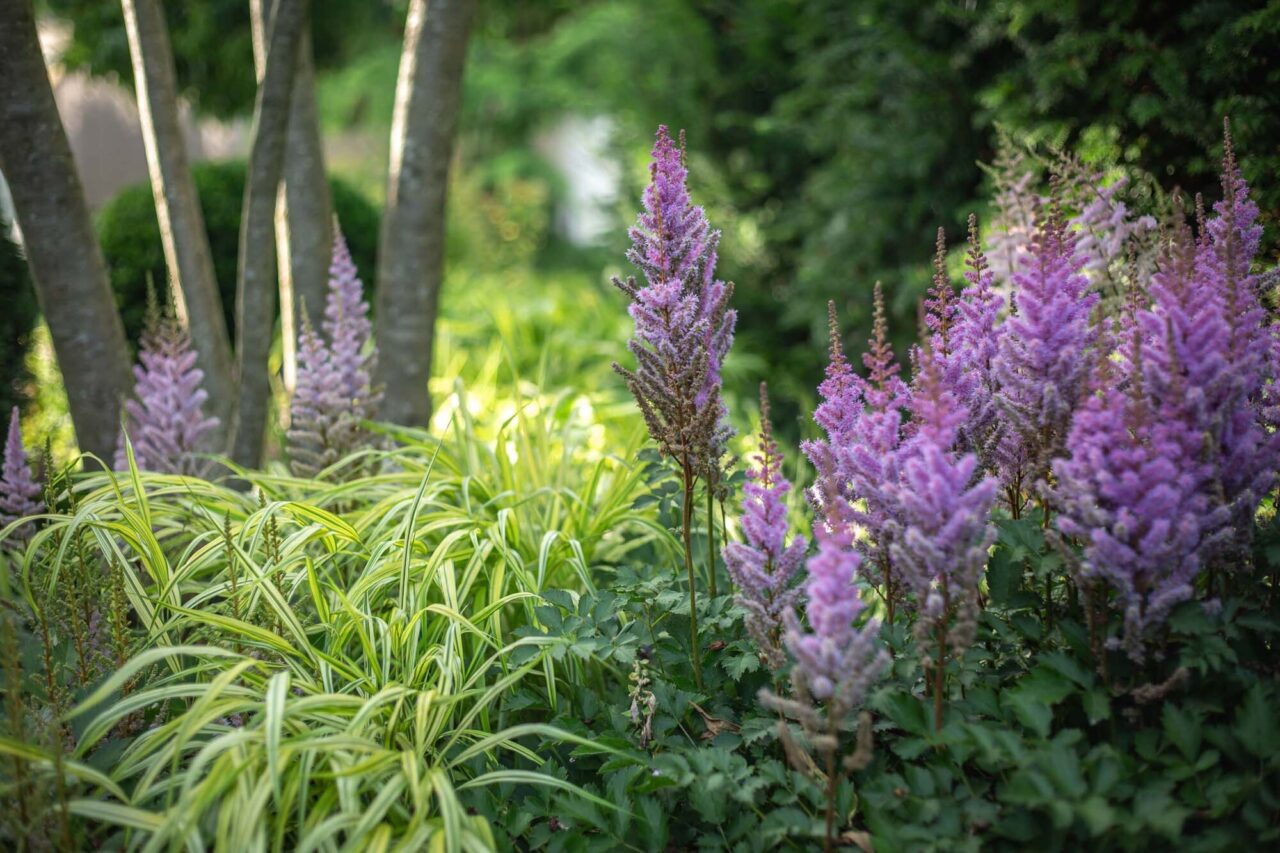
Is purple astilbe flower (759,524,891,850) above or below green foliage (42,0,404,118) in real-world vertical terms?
below

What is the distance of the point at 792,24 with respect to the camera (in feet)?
18.1

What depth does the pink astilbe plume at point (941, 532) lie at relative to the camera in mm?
1470

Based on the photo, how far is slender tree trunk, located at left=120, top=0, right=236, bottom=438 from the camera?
3020mm

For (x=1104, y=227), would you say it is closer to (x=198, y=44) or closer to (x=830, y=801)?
(x=830, y=801)

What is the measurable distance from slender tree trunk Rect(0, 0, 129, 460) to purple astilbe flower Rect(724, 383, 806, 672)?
2165mm

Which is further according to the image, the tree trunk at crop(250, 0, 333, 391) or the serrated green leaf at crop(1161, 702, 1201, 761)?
the tree trunk at crop(250, 0, 333, 391)

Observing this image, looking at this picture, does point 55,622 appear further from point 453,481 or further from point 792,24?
point 792,24

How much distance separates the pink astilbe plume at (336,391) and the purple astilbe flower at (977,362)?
1739 millimetres

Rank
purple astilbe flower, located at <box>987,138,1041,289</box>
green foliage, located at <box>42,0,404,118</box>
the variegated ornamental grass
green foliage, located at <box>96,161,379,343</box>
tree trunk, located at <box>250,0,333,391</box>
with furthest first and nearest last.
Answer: green foliage, located at <box>42,0,404,118</box> < green foliage, located at <box>96,161,379,343</box> < tree trunk, located at <box>250,0,333,391</box> < purple astilbe flower, located at <box>987,138,1041,289</box> < the variegated ornamental grass

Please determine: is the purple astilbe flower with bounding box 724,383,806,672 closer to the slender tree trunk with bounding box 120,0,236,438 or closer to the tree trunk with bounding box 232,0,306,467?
the tree trunk with bounding box 232,0,306,467

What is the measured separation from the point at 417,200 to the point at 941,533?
7.93ft

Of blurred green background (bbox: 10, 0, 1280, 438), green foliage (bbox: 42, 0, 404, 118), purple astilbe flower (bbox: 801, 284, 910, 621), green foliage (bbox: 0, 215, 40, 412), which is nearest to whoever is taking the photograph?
purple astilbe flower (bbox: 801, 284, 910, 621)

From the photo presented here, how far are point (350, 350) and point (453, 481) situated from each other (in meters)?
0.54

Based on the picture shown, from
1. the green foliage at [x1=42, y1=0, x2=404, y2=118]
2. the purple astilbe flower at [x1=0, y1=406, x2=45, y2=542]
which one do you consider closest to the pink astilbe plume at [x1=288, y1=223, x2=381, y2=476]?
the purple astilbe flower at [x1=0, y1=406, x2=45, y2=542]
